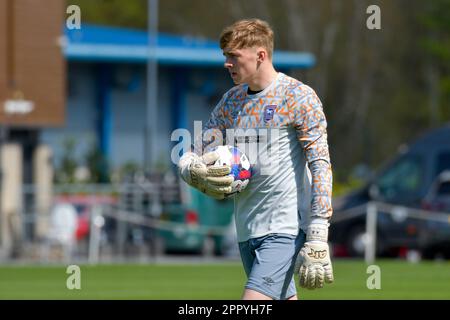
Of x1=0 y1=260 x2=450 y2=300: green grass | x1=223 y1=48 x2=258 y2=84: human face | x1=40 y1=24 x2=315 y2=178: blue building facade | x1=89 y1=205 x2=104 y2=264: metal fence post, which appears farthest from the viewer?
x1=40 y1=24 x2=315 y2=178: blue building facade

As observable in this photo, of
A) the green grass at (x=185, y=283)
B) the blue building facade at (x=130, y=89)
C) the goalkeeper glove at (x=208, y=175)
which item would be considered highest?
the blue building facade at (x=130, y=89)

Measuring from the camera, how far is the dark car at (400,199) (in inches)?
1101

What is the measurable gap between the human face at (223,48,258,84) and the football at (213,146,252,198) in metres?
0.42

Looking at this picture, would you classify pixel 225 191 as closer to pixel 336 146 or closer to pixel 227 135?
pixel 227 135

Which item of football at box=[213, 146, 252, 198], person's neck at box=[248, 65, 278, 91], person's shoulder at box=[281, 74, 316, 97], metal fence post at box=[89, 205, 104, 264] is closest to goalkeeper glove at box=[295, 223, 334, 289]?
football at box=[213, 146, 252, 198]

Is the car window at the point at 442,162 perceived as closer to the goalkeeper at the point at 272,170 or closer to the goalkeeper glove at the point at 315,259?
the goalkeeper at the point at 272,170

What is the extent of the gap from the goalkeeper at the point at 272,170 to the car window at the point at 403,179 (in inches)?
816

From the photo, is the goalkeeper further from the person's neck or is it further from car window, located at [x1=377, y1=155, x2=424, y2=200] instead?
car window, located at [x1=377, y1=155, x2=424, y2=200]

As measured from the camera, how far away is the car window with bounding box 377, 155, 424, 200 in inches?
1128

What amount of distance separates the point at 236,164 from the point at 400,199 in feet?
69.8

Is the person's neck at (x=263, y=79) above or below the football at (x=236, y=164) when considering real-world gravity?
above

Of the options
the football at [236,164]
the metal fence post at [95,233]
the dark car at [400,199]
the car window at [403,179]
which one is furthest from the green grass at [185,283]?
the car window at [403,179]

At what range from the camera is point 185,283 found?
17.5 m

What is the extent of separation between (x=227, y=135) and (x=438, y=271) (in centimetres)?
1221
